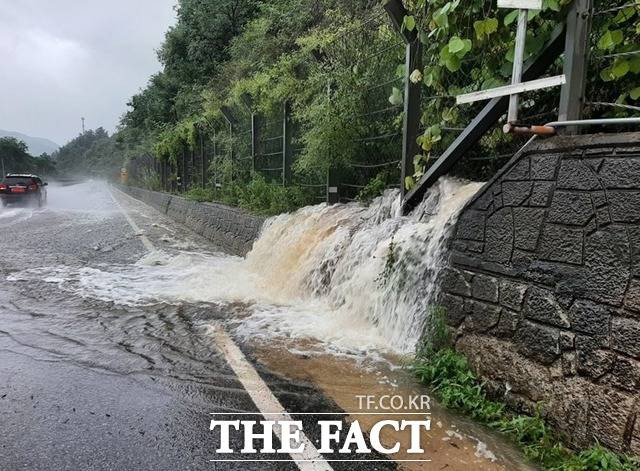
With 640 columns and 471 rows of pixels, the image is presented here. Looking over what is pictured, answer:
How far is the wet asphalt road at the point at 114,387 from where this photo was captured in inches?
110

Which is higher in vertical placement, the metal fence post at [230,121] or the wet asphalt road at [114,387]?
the metal fence post at [230,121]

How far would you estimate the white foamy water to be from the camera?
4.61 metres

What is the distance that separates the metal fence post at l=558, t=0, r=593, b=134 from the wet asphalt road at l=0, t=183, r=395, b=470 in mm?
2637

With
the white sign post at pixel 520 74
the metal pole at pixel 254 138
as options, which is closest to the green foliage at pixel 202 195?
the metal pole at pixel 254 138

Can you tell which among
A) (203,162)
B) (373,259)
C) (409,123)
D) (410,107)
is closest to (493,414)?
(373,259)

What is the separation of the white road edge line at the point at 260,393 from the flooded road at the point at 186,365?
16 millimetres

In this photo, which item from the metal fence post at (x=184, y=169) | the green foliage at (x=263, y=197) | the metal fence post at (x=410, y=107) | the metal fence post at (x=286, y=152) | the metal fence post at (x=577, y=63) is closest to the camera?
the metal fence post at (x=577, y=63)

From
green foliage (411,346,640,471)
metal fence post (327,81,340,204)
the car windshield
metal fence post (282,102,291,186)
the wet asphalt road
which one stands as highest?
metal fence post (282,102,291,186)

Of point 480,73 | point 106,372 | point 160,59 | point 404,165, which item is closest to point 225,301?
point 106,372

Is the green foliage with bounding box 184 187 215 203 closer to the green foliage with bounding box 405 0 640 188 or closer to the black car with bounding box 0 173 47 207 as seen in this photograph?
the green foliage with bounding box 405 0 640 188

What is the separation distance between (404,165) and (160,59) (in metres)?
27.7

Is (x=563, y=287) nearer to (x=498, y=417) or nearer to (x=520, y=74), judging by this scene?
(x=498, y=417)

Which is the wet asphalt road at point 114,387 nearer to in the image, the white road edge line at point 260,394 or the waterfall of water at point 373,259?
the white road edge line at point 260,394

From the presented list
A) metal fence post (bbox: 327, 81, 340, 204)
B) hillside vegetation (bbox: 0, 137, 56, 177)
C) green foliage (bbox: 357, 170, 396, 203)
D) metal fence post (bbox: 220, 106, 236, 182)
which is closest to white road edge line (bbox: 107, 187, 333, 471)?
green foliage (bbox: 357, 170, 396, 203)
